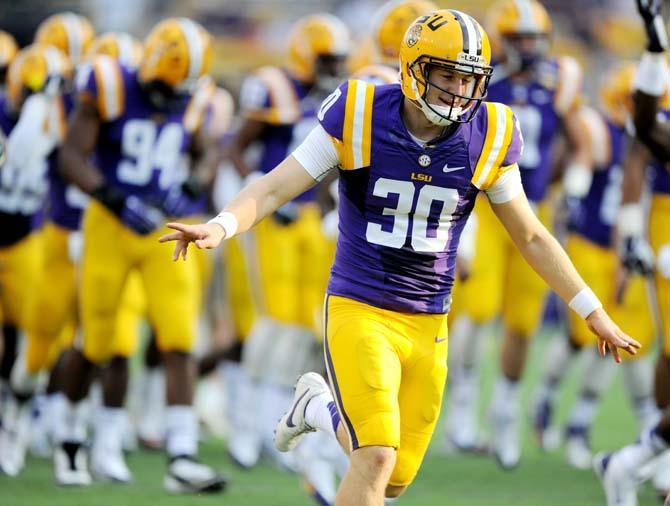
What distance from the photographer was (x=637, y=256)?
6.21 metres

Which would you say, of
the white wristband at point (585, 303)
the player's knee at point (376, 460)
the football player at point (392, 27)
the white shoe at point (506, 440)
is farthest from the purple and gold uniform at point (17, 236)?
the white wristband at point (585, 303)

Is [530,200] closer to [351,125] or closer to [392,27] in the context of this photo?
[392,27]

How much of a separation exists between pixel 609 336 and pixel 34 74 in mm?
3874

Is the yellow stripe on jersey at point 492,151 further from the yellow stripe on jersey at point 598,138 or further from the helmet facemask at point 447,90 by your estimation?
the yellow stripe on jersey at point 598,138

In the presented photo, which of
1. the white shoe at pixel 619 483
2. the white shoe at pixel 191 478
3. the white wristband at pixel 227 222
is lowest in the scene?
the white shoe at pixel 191 478

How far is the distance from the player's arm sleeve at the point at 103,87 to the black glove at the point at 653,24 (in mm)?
2449

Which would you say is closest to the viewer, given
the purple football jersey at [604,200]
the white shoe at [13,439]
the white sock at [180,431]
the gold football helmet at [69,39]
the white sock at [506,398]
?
the white sock at [180,431]

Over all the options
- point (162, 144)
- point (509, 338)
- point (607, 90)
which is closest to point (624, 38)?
point (607, 90)

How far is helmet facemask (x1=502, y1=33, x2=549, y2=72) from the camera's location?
7.73 metres

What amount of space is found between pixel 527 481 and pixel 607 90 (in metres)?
3.01

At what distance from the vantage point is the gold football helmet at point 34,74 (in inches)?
287

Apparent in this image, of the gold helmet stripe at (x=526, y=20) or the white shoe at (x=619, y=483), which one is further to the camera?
the gold helmet stripe at (x=526, y=20)

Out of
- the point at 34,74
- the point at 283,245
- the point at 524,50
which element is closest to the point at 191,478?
the point at 283,245

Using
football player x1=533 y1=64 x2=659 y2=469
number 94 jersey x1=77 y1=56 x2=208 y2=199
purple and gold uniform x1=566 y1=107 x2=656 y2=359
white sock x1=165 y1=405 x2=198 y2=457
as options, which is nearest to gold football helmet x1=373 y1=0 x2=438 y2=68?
number 94 jersey x1=77 y1=56 x2=208 y2=199
